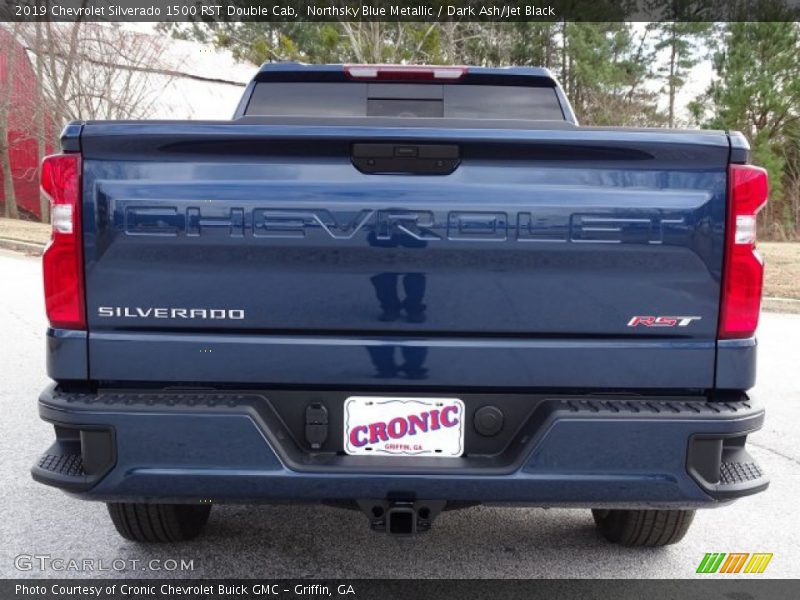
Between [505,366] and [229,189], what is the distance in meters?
1.01

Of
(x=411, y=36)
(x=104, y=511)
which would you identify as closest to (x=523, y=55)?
(x=411, y=36)

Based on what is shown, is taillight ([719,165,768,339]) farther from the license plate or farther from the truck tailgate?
the license plate

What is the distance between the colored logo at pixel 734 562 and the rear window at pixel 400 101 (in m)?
2.30

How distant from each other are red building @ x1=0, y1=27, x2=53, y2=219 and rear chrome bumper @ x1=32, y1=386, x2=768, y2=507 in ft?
73.1

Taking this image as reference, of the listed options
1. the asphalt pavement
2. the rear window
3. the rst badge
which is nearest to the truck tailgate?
the rst badge

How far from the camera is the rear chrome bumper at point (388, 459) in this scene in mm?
2238

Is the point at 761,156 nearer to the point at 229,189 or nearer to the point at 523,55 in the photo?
the point at 523,55

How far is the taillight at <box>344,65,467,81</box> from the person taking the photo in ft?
11.2

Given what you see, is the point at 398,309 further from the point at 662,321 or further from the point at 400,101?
the point at 400,101

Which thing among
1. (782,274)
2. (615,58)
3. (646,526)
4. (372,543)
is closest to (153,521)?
(372,543)

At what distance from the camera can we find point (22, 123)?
26.2 meters

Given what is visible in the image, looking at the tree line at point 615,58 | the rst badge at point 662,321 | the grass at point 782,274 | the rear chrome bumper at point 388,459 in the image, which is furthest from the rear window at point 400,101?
the tree line at point 615,58

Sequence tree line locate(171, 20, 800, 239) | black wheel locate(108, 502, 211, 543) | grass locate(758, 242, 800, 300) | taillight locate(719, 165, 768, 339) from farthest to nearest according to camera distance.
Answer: tree line locate(171, 20, 800, 239)
grass locate(758, 242, 800, 300)
black wheel locate(108, 502, 211, 543)
taillight locate(719, 165, 768, 339)

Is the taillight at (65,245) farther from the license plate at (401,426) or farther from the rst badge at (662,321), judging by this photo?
the rst badge at (662,321)
